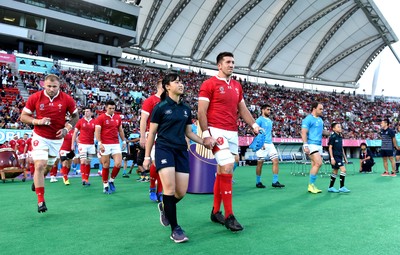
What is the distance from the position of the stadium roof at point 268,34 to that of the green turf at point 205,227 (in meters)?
34.7

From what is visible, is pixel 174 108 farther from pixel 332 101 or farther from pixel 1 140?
pixel 332 101

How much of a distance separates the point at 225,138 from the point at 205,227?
125 centimetres

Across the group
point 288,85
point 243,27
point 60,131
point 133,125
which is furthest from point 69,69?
point 288,85

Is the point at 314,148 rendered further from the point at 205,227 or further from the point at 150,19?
the point at 150,19

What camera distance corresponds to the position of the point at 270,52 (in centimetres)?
4756

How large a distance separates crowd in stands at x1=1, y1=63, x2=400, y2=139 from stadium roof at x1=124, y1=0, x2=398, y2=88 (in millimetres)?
3425

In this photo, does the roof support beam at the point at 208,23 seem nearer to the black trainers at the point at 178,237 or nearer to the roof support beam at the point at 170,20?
the roof support beam at the point at 170,20

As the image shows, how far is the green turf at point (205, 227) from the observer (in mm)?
3338

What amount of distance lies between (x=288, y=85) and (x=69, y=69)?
35.9 metres

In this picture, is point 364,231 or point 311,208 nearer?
point 364,231

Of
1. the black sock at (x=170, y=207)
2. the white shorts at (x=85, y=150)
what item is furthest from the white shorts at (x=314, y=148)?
the white shorts at (x=85, y=150)

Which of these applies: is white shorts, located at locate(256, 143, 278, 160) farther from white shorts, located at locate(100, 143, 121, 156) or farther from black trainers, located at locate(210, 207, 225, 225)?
black trainers, located at locate(210, 207, 225, 225)

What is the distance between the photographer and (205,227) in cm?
437

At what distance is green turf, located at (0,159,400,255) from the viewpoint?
11.0 feet
